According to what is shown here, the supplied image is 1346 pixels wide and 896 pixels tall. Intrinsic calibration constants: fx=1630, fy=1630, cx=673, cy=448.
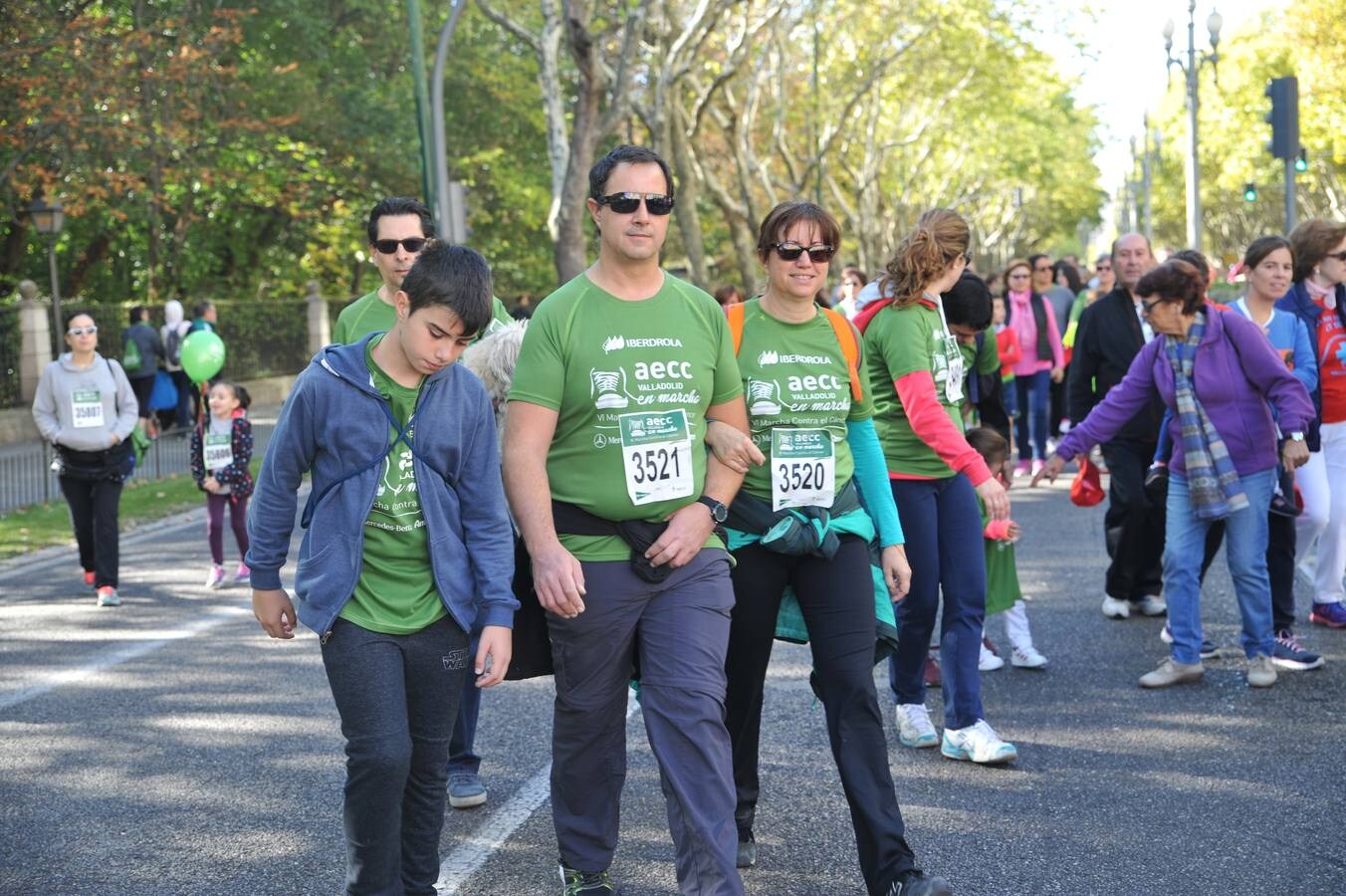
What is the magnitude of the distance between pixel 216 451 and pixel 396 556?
695 centimetres

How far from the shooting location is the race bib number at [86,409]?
9.79m

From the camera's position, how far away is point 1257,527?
22.2 feet

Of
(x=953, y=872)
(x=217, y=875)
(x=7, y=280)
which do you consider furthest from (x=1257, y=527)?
(x=7, y=280)

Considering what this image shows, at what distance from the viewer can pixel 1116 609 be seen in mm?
8383

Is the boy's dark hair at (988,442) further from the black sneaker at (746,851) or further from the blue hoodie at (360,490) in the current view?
the blue hoodie at (360,490)

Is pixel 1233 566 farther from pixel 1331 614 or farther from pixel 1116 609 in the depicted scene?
pixel 1116 609

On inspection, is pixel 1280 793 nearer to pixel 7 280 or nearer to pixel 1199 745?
pixel 1199 745

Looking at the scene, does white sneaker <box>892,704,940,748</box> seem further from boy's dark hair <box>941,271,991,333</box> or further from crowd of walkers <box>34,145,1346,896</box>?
boy's dark hair <box>941,271,991,333</box>

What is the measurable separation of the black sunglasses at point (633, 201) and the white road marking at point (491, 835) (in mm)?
A: 1519

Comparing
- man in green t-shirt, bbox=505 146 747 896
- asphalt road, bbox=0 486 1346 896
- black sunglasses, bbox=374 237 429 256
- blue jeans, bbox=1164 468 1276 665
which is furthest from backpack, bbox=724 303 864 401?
blue jeans, bbox=1164 468 1276 665

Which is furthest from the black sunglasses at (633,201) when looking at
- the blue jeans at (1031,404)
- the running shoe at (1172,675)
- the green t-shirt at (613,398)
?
the blue jeans at (1031,404)

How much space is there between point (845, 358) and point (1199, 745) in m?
2.39

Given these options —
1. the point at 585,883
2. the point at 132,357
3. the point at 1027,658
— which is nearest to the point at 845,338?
the point at 585,883

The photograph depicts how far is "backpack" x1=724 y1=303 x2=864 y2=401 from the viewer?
180 inches
